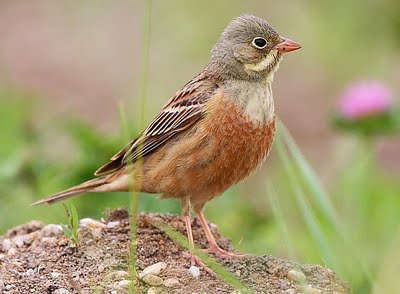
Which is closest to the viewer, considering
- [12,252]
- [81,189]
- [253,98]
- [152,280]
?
[152,280]

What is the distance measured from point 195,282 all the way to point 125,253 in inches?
16.3

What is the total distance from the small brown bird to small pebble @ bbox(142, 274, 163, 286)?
653 millimetres

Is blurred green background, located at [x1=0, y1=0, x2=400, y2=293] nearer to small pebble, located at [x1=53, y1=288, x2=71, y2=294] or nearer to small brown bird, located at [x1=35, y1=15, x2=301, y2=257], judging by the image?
small brown bird, located at [x1=35, y1=15, x2=301, y2=257]

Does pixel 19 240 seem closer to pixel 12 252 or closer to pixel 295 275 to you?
pixel 12 252

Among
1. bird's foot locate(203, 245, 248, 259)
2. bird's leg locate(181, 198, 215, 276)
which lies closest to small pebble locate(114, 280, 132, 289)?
bird's leg locate(181, 198, 215, 276)

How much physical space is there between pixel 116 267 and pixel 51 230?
76 cm

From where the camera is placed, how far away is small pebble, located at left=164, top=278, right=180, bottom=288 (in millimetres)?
5461

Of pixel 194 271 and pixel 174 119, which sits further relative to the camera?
pixel 174 119

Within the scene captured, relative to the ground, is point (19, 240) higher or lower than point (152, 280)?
higher

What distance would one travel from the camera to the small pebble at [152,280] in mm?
5453

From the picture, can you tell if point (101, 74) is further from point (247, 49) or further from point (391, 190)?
point (247, 49)

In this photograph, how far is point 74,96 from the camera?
1326 centimetres

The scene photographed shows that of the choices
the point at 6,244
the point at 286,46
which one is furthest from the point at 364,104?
the point at 6,244

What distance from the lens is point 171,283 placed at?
548 cm
